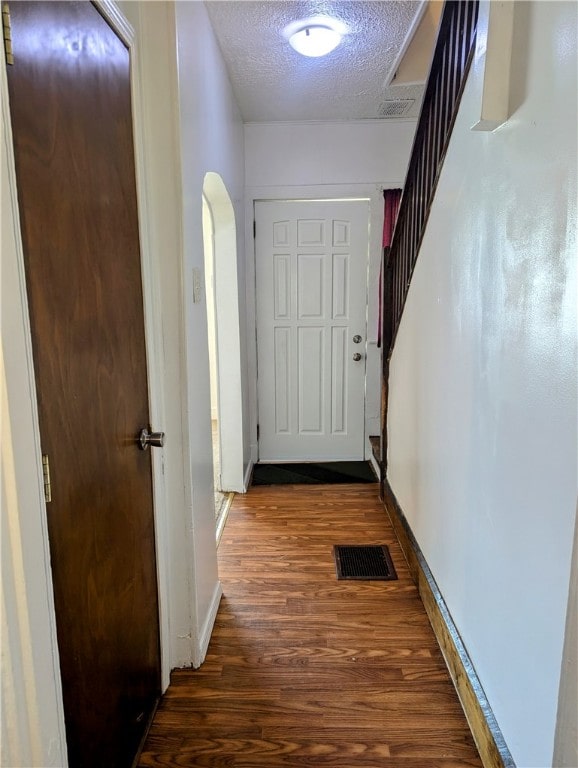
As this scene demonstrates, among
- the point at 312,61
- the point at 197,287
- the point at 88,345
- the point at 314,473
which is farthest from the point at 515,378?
the point at 314,473

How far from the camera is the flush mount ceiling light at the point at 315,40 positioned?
93.1 inches

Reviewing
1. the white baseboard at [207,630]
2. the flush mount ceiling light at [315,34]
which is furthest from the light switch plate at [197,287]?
the flush mount ceiling light at [315,34]

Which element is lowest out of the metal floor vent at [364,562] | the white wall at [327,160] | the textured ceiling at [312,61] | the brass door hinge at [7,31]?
the metal floor vent at [364,562]

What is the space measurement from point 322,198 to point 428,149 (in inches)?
69.0

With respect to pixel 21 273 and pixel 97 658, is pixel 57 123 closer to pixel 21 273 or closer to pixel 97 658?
pixel 21 273

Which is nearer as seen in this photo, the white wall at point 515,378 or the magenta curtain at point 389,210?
the white wall at point 515,378

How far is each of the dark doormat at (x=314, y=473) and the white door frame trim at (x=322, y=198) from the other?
0.21m

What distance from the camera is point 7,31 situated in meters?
0.80

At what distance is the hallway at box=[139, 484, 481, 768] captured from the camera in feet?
4.93

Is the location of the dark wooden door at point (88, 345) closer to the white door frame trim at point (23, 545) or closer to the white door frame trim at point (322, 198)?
the white door frame trim at point (23, 545)

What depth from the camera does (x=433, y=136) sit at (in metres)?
2.04

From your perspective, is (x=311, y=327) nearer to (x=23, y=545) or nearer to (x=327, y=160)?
(x=327, y=160)

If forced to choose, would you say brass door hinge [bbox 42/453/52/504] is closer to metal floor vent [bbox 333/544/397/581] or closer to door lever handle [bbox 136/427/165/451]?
door lever handle [bbox 136/427/165/451]

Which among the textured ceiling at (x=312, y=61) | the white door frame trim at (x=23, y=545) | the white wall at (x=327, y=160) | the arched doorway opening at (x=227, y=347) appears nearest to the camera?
the white door frame trim at (x=23, y=545)
